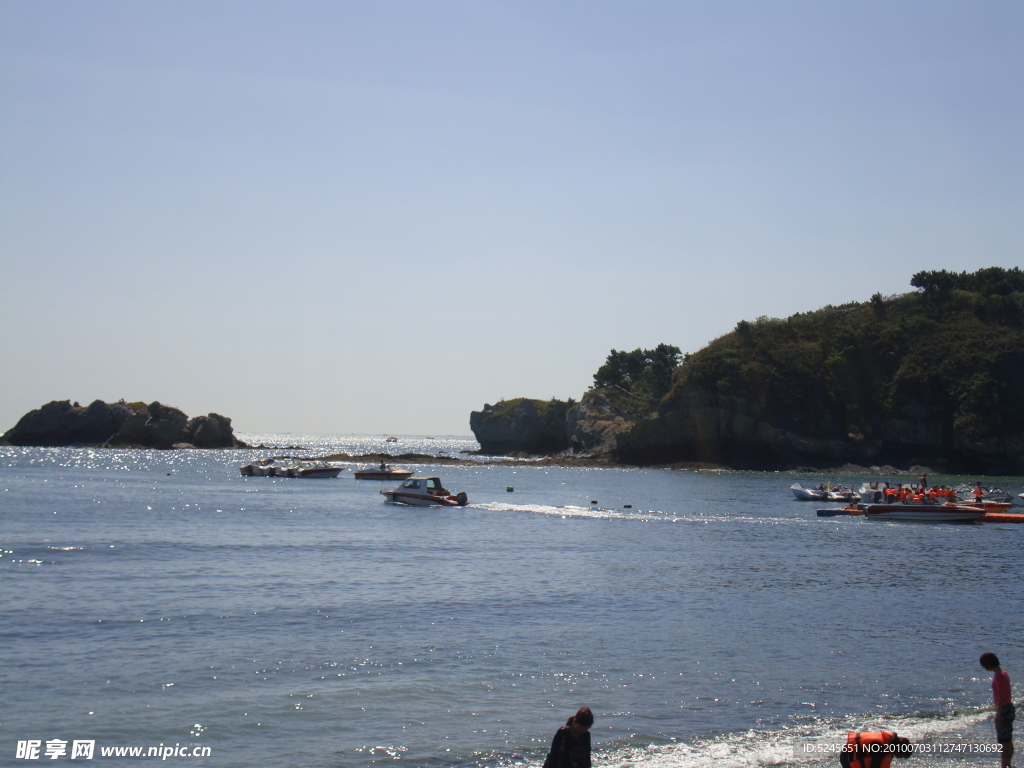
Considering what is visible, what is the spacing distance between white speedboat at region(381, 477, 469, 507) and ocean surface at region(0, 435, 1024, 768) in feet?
51.3

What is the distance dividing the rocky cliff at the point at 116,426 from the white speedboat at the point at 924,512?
140 metres

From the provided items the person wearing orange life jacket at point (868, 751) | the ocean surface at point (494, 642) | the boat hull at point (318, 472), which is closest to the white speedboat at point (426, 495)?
the ocean surface at point (494, 642)

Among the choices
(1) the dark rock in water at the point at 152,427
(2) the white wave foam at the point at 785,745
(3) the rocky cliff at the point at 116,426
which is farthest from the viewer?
(3) the rocky cliff at the point at 116,426

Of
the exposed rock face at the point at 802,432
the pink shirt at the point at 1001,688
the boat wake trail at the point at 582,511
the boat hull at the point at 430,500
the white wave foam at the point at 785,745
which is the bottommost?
the boat wake trail at the point at 582,511

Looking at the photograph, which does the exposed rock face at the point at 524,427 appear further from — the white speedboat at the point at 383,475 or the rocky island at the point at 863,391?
the white speedboat at the point at 383,475

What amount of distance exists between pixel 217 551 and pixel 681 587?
20185mm

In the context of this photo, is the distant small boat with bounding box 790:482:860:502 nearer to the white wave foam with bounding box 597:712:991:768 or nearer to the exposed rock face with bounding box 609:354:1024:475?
the exposed rock face with bounding box 609:354:1024:475

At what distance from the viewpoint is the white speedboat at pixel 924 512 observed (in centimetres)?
5153

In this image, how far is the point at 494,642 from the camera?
20172 mm

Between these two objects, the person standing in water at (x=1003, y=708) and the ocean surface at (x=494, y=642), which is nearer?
the person standing in water at (x=1003, y=708)

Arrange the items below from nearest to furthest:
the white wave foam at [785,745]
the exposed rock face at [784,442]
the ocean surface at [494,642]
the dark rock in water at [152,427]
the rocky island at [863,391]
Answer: the white wave foam at [785,745]
the ocean surface at [494,642]
the rocky island at [863,391]
the exposed rock face at [784,442]
the dark rock in water at [152,427]

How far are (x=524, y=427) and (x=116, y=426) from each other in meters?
82.1

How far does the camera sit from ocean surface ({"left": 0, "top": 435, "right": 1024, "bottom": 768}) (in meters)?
14.1

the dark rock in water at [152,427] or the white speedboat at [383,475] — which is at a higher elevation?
the dark rock in water at [152,427]
